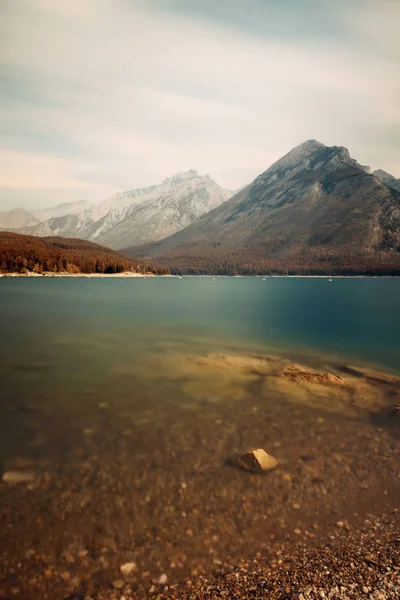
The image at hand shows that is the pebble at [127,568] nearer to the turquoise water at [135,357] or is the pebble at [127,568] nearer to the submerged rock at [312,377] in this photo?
the turquoise water at [135,357]

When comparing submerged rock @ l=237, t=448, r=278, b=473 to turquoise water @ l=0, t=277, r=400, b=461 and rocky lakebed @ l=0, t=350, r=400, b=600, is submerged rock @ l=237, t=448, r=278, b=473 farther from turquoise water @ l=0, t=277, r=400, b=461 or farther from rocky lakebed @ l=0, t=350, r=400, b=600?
turquoise water @ l=0, t=277, r=400, b=461

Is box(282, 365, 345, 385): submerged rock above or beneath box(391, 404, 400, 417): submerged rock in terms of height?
above

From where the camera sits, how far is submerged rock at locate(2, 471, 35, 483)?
550 inches

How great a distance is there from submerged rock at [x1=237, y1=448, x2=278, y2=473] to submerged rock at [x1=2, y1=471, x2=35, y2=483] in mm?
9006

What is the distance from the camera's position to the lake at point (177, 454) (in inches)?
432

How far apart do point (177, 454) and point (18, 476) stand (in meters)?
6.84

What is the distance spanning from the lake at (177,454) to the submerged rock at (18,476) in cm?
26

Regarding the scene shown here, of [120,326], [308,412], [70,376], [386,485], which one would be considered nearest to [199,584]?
[386,485]

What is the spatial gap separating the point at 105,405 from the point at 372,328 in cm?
5628

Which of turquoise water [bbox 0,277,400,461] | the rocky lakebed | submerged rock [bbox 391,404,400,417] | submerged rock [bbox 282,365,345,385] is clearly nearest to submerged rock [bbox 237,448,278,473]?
the rocky lakebed

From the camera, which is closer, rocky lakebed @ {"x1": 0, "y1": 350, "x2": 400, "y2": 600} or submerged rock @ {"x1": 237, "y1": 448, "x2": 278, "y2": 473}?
rocky lakebed @ {"x1": 0, "y1": 350, "x2": 400, "y2": 600}

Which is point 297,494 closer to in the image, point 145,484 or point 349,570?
point 349,570

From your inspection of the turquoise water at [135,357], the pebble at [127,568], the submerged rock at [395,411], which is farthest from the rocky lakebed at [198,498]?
the turquoise water at [135,357]

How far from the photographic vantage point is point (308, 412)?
72.4 ft
